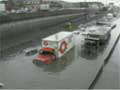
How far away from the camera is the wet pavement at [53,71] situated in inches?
364

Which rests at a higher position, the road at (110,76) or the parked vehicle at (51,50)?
the parked vehicle at (51,50)

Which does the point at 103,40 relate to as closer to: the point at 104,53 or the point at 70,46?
the point at 104,53

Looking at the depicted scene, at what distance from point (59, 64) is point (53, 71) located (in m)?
1.31

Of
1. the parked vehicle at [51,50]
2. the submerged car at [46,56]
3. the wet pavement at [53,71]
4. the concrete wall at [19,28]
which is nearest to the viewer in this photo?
the wet pavement at [53,71]

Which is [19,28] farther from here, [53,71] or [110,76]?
[110,76]

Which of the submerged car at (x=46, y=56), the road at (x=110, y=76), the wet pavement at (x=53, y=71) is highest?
the submerged car at (x=46, y=56)

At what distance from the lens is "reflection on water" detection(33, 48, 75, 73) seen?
37.8 ft

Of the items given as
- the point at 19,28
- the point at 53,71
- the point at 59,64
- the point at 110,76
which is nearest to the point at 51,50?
the point at 59,64

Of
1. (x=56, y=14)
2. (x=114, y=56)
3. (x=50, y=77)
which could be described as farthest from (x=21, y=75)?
(x=56, y=14)

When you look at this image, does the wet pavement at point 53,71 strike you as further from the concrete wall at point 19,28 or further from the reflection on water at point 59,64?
the concrete wall at point 19,28

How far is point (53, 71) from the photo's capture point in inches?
440

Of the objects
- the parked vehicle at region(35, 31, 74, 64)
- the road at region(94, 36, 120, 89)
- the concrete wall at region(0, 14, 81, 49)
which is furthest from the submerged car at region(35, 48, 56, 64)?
the concrete wall at region(0, 14, 81, 49)

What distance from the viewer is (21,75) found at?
34.6 ft

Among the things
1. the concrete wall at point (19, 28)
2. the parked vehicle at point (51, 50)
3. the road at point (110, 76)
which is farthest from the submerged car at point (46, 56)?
the concrete wall at point (19, 28)
